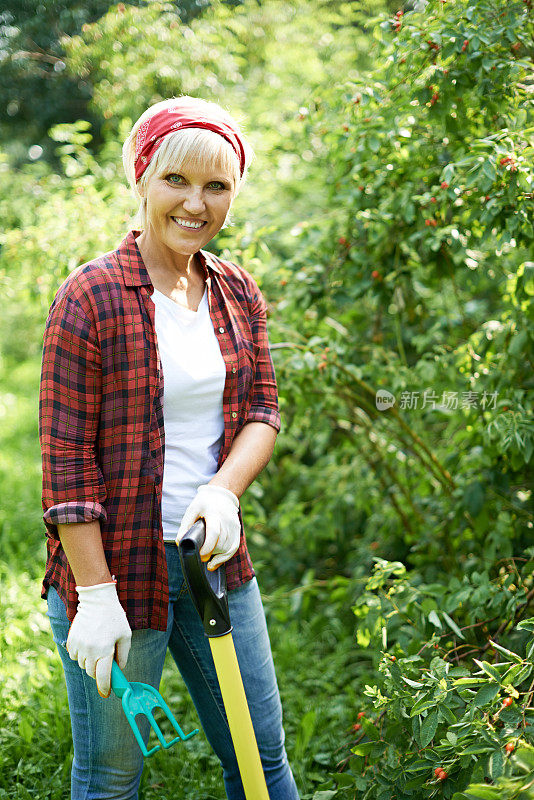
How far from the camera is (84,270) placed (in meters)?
1.37

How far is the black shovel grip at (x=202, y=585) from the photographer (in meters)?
1.28

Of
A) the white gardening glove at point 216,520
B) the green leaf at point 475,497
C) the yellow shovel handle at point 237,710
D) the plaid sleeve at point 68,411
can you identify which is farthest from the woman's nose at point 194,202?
the green leaf at point 475,497

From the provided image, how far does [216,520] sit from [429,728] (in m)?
0.58

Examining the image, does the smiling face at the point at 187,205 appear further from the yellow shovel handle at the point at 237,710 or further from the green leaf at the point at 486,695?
the green leaf at the point at 486,695

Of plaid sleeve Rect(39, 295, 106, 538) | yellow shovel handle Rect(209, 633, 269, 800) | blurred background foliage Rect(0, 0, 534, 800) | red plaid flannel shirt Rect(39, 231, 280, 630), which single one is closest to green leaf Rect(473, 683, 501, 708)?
blurred background foliage Rect(0, 0, 534, 800)

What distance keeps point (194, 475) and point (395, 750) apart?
0.71m

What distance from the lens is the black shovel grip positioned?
1284mm

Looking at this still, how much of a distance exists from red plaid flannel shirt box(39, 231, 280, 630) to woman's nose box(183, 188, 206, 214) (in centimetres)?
14

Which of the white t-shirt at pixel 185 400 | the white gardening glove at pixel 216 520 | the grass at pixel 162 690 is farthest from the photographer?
the grass at pixel 162 690

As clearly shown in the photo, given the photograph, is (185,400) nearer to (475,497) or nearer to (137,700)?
(137,700)

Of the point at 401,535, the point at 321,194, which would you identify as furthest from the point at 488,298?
the point at 401,535

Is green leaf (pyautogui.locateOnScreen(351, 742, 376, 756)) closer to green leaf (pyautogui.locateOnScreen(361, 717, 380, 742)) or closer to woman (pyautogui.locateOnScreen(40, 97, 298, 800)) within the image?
green leaf (pyautogui.locateOnScreen(361, 717, 380, 742))

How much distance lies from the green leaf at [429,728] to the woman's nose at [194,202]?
1082 millimetres

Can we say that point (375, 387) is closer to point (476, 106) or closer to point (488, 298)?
point (476, 106)
